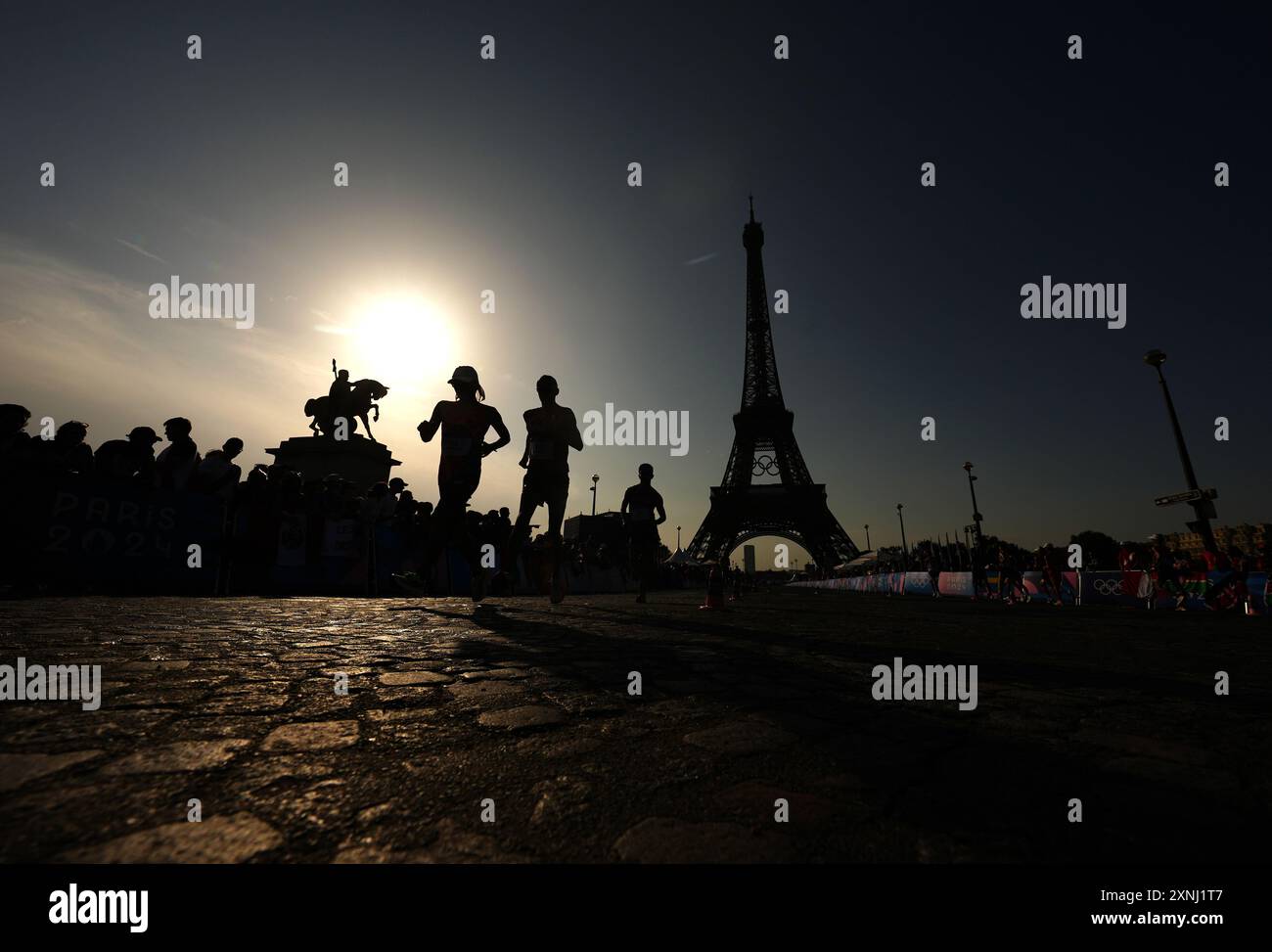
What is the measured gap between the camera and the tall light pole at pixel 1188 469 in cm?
1559

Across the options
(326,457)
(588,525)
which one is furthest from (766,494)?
(326,457)

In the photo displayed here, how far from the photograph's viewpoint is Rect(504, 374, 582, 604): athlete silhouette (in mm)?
6789

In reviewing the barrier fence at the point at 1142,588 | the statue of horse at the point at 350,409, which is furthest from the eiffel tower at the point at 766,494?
the statue of horse at the point at 350,409

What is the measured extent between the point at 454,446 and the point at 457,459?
0.14 meters

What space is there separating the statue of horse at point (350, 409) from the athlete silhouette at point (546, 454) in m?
10.4

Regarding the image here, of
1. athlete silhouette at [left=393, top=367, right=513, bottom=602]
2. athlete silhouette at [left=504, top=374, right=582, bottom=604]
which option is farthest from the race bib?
athlete silhouette at [left=504, top=374, right=582, bottom=604]

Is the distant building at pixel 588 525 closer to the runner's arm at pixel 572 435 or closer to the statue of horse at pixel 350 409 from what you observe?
the statue of horse at pixel 350 409

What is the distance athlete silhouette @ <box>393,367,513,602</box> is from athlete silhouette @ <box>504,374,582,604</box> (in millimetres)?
485

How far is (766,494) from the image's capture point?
46.4m

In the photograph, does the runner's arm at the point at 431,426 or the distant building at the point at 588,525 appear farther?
the distant building at the point at 588,525

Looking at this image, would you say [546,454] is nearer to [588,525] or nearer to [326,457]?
[326,457]

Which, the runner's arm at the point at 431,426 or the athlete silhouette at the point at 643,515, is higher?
the runner's arm at the point at 431,426
